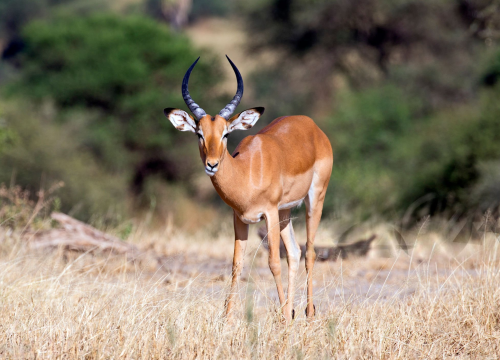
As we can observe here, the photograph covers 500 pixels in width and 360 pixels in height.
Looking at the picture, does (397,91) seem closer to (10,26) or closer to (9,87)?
(9,87)

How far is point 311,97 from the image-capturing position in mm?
24656

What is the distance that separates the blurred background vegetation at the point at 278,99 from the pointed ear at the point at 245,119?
995 cm

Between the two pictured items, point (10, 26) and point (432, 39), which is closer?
point (432, 39)

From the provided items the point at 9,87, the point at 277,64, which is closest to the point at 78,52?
the point at 9,87

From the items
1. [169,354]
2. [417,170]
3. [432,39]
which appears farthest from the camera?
[432,39]

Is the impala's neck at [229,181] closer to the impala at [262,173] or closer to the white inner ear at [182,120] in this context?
the impala at [262,173]

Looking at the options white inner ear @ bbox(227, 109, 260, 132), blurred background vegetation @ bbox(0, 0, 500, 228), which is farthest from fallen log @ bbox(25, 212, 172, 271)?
blurred background vegetation @ bbox(0, 0, 500, 228)

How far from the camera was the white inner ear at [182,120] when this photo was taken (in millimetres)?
4812

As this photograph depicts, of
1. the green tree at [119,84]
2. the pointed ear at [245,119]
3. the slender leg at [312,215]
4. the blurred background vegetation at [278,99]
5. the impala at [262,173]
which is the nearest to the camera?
the impala at [262,173]

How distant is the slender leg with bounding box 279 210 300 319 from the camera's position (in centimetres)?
504

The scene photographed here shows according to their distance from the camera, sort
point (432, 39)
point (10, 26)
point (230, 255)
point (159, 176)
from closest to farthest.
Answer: point (230, 255)
point (159, 176)
point (432, 39)
point (10, 26)

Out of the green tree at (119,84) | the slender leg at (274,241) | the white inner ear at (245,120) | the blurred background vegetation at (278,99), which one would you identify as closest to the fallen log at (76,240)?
the slender leg at (274,241)

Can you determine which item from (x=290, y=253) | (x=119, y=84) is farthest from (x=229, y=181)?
(x=119, y=84)

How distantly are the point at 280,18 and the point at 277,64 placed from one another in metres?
1.71
